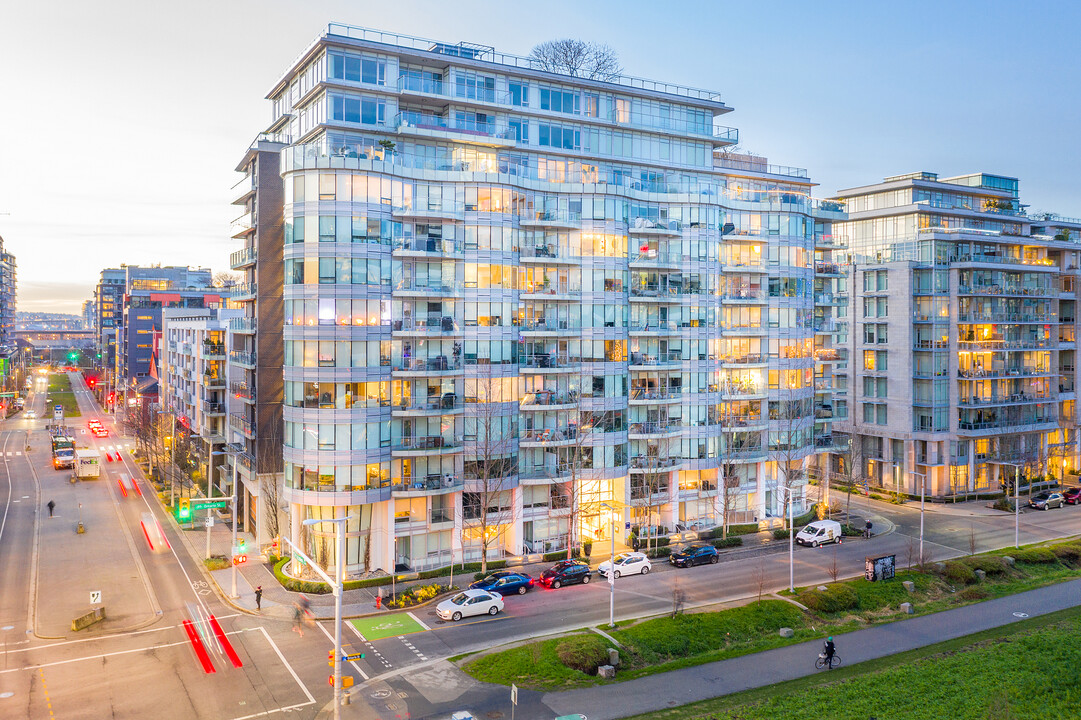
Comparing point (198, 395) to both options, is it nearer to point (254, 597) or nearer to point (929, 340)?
point (254, 597)

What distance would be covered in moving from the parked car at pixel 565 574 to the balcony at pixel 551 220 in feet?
83.2

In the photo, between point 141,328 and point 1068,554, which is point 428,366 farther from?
point 141,328

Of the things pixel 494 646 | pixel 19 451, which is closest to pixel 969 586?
pixel 494 646

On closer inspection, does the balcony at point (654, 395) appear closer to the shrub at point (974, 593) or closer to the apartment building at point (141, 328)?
the shrub at point (974, 593)

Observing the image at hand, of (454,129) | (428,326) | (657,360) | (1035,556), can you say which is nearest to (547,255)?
(428,326)

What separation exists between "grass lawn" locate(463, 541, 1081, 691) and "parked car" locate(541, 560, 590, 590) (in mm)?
8888

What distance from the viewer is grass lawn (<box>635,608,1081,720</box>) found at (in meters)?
34.9

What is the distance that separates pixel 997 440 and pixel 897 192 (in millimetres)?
31882

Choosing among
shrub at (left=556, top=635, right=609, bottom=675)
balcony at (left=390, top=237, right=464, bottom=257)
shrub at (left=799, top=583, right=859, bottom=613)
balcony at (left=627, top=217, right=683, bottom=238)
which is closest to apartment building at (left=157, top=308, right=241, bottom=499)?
balcony at (left=390, top=237, right=464, bottom=257)

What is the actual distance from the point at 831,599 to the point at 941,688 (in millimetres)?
10822

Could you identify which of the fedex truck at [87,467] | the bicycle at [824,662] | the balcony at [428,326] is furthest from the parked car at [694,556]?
the fedex truck at [87,467]

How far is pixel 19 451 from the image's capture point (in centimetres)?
10869

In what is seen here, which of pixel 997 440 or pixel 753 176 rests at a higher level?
pixel 753 176

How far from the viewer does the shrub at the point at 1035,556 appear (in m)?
58.8
